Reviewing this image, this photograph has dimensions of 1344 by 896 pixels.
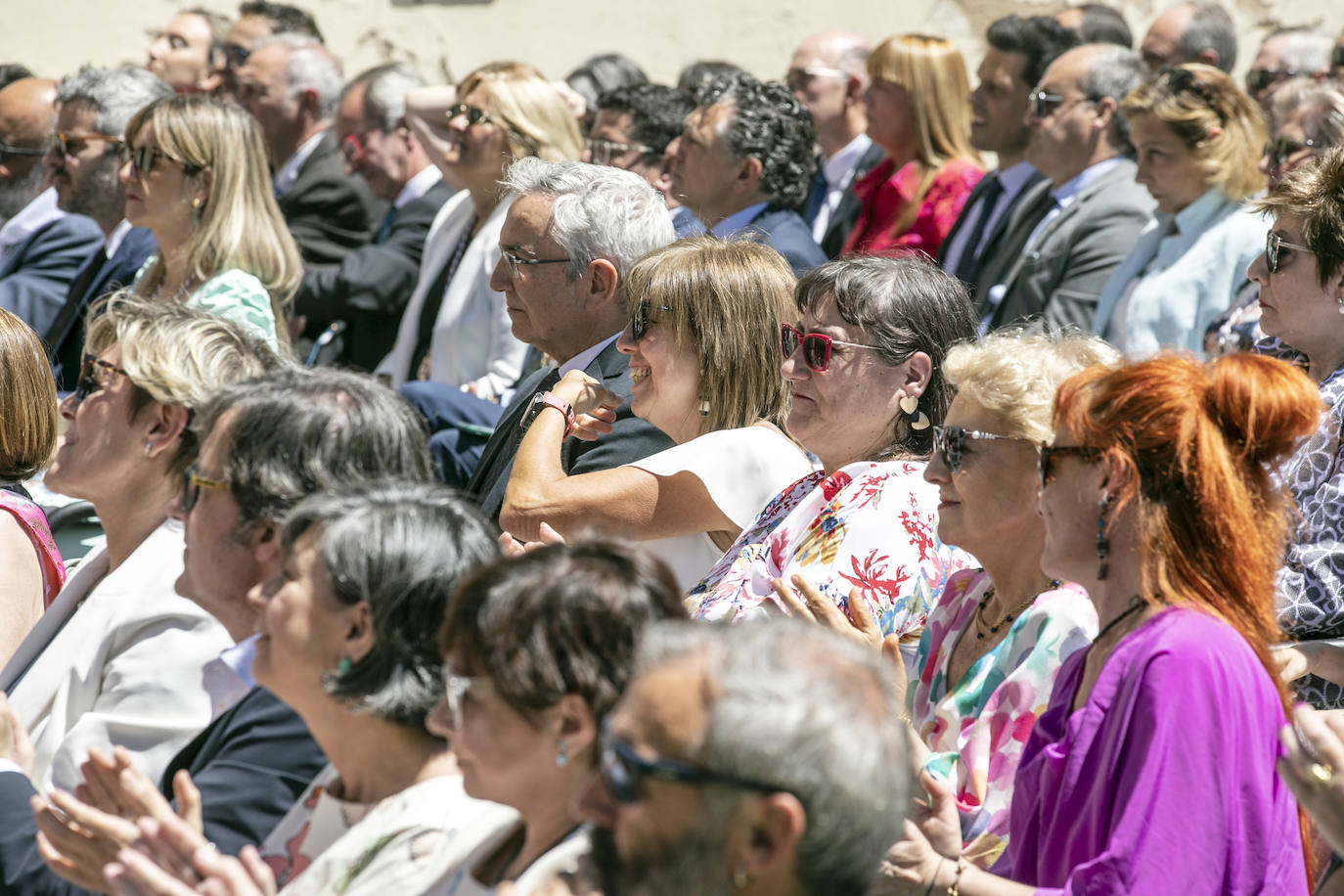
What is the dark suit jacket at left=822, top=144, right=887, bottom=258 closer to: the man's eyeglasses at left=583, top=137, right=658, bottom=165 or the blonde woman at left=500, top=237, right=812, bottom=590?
the man's eyeglasses at left=583, top=137, right=658, bottom=165

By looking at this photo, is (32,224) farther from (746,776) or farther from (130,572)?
(746,776)

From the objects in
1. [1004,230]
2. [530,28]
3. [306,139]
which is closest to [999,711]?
[1004,230]

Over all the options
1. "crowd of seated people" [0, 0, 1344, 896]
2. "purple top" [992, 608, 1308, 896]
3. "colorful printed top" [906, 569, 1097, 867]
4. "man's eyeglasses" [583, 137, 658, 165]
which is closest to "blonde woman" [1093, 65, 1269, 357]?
"crowd of seated people" [0, 0, 1344, 896]

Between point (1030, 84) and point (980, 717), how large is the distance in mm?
4678

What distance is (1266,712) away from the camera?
226cm

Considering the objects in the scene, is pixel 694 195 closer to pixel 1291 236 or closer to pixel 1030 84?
pixel 1030 84

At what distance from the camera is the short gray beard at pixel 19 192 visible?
7277 mm

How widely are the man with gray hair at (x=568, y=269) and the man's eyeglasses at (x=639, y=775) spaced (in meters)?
2.49

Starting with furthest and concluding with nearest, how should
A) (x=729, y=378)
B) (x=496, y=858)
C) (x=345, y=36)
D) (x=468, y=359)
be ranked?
(x=345, y=36)
(x=468, y=359)
(x=729, y=378)
(x=496, y=858)

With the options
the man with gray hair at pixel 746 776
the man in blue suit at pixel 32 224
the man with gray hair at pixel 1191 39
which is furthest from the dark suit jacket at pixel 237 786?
the man with gray hair at pixel 1191 39

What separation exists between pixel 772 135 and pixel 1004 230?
119 cm

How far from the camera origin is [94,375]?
3359 mm

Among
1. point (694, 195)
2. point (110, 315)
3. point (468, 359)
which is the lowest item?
point (468, 359)

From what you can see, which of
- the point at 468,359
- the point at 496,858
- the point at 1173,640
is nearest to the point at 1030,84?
the point at 468,359
